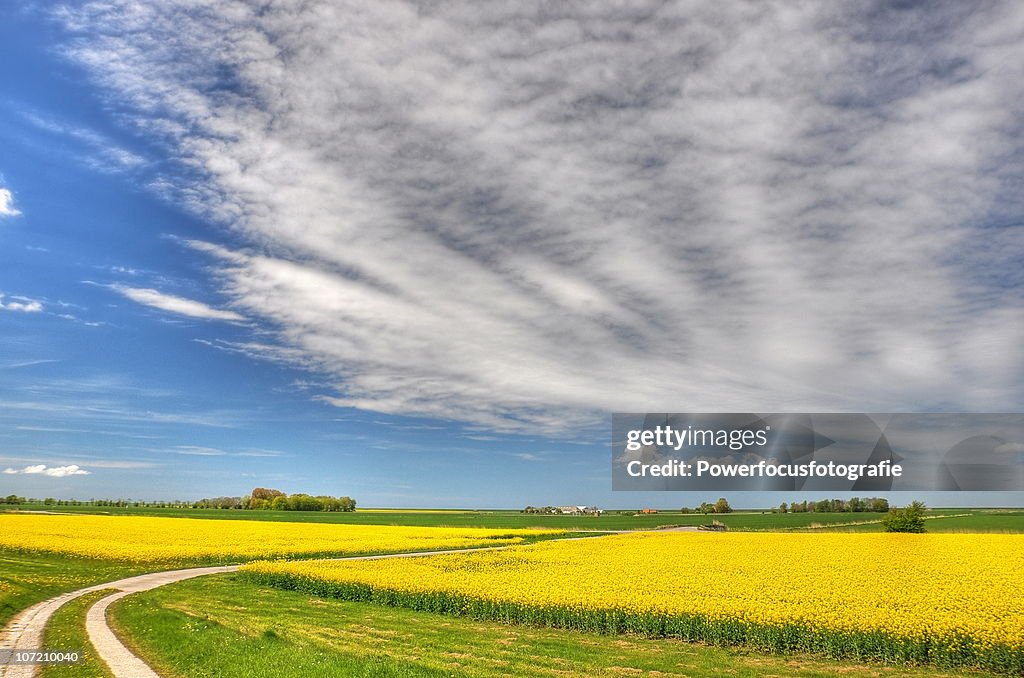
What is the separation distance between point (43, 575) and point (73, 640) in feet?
66.2

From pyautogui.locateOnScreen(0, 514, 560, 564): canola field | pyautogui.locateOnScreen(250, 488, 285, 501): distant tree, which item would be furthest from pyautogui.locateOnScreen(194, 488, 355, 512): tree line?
pyautogui.locateOnScreen(0, 514, 560, 564): canola field

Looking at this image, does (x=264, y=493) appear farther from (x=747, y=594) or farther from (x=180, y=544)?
(x=747, y=594)

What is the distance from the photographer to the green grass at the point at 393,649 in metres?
16.7

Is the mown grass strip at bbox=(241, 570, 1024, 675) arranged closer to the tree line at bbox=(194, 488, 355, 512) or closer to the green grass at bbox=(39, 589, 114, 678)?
the green grass at bbox=(39, 589, 114, 678)

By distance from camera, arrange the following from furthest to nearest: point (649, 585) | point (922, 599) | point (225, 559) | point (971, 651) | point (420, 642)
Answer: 1. point (225, 559)
2. point (649, 585)
3. point (922, 599)
4. point (420, 642)
5. point (971, 651)

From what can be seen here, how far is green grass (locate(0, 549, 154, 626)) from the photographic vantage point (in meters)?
26.2

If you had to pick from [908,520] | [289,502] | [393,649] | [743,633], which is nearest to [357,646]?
[393,649]

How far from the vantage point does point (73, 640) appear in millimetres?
19281

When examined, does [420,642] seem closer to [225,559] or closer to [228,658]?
[228,658]

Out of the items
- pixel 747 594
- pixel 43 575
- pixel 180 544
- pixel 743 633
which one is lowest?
pixel 180 544

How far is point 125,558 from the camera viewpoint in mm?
42156

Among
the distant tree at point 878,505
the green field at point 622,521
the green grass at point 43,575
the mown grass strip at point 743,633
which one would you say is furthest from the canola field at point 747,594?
the distant tree at point 878,505

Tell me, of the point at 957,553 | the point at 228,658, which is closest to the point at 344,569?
the point at 228,658

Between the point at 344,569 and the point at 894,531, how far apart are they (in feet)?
229
